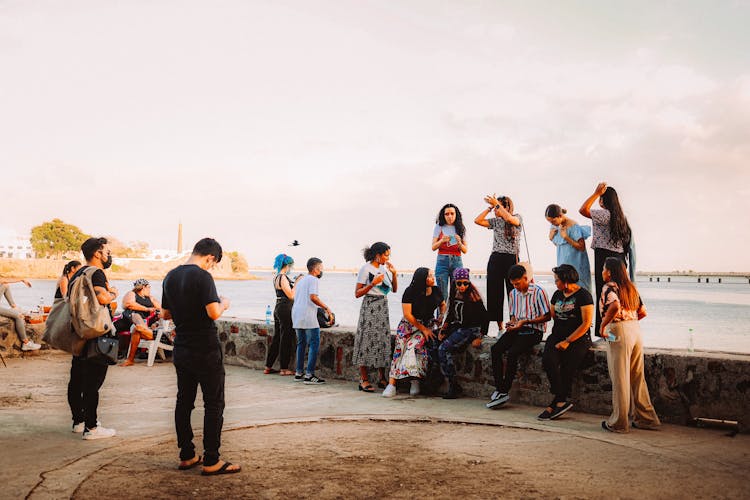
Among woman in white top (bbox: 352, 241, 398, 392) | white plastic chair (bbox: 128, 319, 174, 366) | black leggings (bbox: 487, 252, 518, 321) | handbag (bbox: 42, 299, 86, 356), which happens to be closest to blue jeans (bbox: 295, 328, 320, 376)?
woman in white top (bbox: 352, 241, 398, 392)

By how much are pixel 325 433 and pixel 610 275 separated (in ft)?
9.78

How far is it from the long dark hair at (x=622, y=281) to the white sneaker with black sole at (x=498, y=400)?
158cm

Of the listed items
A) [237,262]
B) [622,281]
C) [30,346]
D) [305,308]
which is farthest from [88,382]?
[237,262]

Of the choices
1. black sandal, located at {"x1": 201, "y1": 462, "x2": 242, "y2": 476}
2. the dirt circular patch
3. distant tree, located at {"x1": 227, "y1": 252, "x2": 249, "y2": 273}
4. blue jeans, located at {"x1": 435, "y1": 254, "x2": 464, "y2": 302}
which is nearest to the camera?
the dirt circular patch

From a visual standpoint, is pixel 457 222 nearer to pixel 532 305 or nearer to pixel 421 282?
pixel 421 282

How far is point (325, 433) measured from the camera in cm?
532

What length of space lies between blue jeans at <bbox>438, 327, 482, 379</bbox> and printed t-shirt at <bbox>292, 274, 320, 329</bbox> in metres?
1.94

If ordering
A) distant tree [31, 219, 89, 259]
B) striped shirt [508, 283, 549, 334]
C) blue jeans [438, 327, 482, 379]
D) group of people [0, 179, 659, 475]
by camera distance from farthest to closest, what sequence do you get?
distant tree [31, 219, 89, 259] < blue jeans [438, 327, 482, 379] < striped shirt [508, 283, 549, 334] < group of people [0, 179, 659, 475]

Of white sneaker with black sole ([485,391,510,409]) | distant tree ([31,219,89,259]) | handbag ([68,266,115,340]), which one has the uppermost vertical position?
distant tree ([31,219,89,259])

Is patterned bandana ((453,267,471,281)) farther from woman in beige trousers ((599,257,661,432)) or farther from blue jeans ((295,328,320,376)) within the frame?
blue jeans ((295,328,320,376))

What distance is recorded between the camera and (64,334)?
494 cm

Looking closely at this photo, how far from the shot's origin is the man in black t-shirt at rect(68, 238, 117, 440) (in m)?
→ 5.01

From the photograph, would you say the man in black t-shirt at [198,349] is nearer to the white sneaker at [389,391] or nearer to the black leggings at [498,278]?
the white sneaker at [389,391]

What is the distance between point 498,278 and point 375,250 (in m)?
1.54
